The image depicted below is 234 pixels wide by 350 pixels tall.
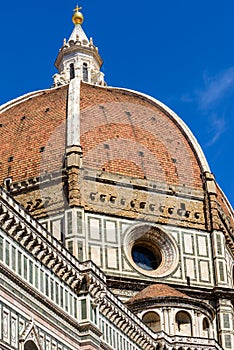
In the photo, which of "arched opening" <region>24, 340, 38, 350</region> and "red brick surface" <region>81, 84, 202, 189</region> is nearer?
"arched opening" <region>24, 340, 38, 350</region>

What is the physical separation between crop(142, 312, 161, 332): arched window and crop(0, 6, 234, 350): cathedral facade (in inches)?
2.9

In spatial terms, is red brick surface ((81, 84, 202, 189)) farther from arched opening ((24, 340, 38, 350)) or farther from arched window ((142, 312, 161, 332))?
arched opening ((24, 340, 38, 350))

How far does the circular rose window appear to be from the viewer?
56312 millimetres

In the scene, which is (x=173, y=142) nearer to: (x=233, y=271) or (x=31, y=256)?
(x=233, y=271)

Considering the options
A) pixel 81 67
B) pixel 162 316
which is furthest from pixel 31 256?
pixel 81 67

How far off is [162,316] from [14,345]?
1738 cm

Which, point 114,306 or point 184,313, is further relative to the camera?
point 184,313

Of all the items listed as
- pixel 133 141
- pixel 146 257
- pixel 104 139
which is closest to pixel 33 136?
pixel 104 139

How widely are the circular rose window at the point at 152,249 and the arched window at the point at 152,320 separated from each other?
16.7ft

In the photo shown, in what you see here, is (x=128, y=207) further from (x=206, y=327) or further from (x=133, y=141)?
(x=206, y=327)

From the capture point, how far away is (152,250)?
57.9 m

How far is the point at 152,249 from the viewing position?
57.8 metres

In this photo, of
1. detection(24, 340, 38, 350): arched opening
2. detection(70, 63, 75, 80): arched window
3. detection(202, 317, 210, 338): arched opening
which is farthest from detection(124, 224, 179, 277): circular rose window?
detection(24, 340, 38, 350): arched opening

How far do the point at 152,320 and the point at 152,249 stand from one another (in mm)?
7454
